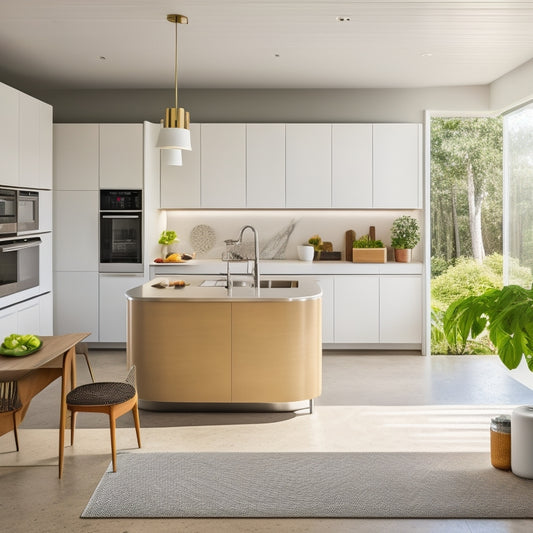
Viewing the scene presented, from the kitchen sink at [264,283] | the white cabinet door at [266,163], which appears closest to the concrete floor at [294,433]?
the kitchen sink at [264,283]

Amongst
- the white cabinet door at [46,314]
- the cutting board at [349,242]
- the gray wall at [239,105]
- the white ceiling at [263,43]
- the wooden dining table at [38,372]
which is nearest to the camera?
the wooden dining table at [38,372]

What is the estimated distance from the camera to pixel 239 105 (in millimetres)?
7688

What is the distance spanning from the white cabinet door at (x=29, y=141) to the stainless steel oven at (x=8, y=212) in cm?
28

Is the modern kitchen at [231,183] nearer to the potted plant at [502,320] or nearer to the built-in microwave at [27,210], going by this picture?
the built-in microwave at [27,210]

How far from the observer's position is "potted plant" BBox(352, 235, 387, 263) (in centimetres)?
737

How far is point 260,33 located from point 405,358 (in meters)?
3.59

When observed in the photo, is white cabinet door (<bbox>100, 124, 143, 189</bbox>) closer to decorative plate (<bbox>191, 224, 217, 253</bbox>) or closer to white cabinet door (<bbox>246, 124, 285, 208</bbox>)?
decorative plate (<bbox>191, 224, 217, 253</bbox>)

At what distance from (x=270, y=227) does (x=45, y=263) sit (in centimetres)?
252

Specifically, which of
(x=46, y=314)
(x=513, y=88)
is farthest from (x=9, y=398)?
(x=513, y=88)

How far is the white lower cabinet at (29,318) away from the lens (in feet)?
18.7

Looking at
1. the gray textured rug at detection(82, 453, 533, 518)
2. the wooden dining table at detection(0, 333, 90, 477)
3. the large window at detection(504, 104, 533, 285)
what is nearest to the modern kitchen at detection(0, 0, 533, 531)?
the large window at detection(504, 104, 533, 285)

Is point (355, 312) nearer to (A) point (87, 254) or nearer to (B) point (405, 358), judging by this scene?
(B) point (405, 358)

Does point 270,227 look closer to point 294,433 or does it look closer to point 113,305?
point 113,305

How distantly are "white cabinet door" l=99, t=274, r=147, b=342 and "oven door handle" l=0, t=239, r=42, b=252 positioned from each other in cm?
97
